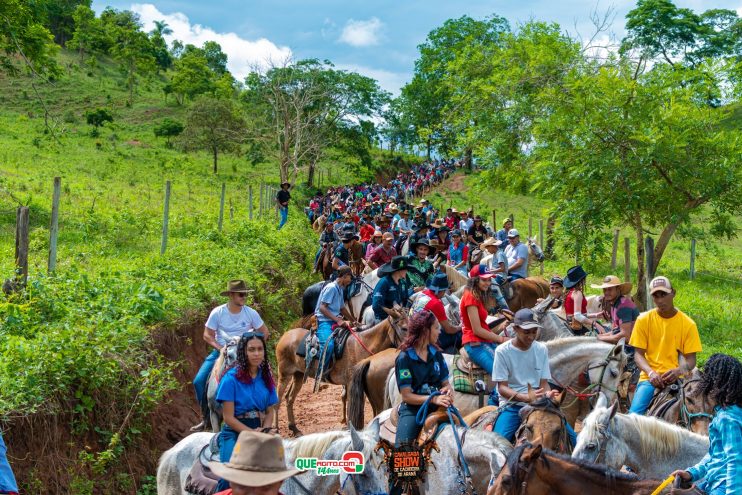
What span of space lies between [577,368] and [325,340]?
3757 millimetres

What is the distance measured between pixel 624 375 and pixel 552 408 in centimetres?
237

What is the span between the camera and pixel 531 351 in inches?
242

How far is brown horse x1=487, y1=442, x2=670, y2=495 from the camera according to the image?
14.5 ft

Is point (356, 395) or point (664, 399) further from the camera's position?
point (356, 395)

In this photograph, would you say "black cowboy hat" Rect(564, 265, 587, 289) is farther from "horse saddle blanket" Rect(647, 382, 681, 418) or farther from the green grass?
"horse saddle blanket" Rect(647, 382, 681, 418)

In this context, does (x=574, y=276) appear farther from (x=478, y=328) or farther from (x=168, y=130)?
(x=168, y=130)

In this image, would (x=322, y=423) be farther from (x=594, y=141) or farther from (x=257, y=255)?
(x=594, y=141)

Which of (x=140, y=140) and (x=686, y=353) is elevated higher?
(x=140, y=140)

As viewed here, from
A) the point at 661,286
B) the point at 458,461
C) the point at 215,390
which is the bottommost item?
the point at 458,461

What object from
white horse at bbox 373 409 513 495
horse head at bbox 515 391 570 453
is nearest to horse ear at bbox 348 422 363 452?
white horse at bbox 373 409 513 495

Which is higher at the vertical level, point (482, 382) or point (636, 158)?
point (636, 158)

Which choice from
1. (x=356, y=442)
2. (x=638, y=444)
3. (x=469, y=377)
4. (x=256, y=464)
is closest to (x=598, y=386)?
(x=469, y=377)

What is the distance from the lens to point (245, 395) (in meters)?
5.36

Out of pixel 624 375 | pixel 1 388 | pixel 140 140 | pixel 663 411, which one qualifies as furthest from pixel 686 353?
pixel 140 140
